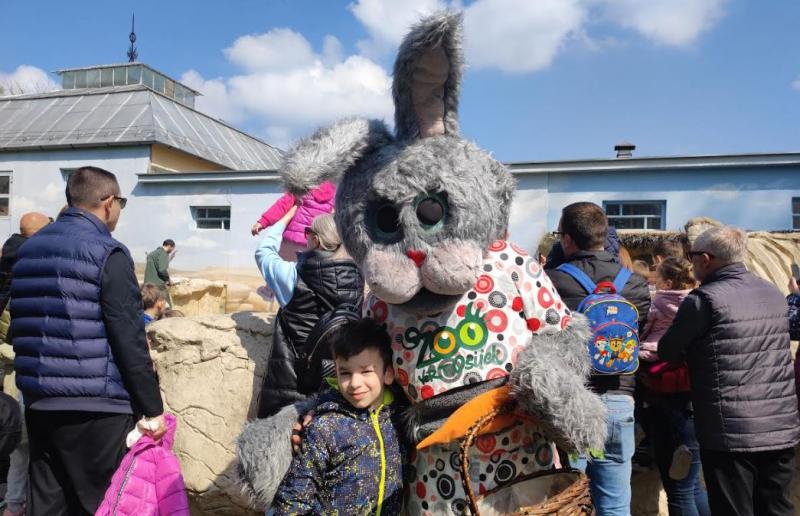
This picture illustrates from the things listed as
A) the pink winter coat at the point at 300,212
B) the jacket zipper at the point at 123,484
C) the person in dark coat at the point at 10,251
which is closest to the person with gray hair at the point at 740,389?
the pink winter coat at the point at 300,212

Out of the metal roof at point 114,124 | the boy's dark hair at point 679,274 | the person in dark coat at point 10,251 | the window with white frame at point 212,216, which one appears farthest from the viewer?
the metal roof at point 114,124

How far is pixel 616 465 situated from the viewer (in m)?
2.61

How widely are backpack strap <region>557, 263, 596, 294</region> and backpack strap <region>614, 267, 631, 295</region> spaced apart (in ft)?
0.47

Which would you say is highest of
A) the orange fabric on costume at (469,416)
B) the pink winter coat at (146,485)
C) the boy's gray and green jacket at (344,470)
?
the orange fabric on costume at (469,416)

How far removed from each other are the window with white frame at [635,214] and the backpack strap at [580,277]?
27.9ft

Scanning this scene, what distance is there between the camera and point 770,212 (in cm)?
1012

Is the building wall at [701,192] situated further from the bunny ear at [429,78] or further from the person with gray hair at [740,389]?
the bunny ear at [429,78]

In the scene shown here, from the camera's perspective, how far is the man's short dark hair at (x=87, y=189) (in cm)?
259

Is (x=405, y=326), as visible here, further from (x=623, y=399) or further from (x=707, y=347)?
(x=707, y=347)

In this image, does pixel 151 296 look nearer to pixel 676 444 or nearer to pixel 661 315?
pixel 661 315

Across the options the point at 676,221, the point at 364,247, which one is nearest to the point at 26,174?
the point at 676,221

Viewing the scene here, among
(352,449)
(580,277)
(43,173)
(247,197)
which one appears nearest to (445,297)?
(352,449)

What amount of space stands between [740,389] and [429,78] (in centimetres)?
194

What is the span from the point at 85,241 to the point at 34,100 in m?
17.6
